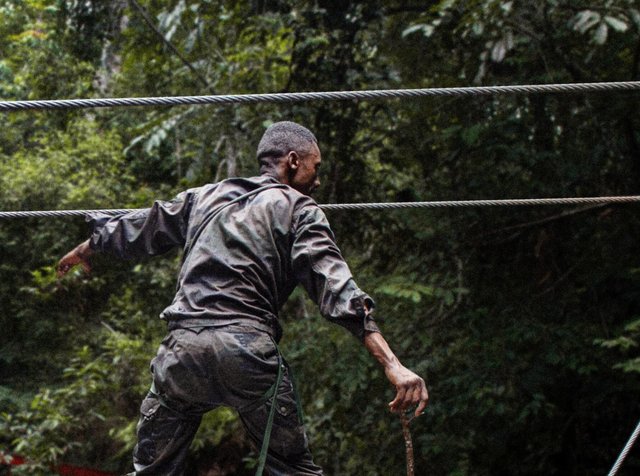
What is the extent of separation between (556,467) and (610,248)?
1.86 m

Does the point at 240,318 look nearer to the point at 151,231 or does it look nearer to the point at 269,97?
the point at 151,231

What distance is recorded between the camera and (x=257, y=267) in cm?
238

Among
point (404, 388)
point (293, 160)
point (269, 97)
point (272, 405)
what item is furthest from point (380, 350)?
point (269, 97)

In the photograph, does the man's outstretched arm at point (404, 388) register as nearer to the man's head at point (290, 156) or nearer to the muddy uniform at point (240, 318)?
the muddy uniform at point (240, 318)

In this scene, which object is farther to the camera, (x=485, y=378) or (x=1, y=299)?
(x=1, y=299)

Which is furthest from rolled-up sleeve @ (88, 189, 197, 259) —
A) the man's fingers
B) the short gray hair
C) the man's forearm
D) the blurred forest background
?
the blurred forest background

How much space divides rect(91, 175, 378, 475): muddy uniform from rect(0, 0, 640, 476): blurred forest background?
2.97 metres

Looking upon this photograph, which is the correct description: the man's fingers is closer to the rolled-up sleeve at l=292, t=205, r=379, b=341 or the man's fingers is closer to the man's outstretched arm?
the man's outstretched arm

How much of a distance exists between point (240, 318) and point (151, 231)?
0.48 meters

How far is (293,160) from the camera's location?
2.60 metres

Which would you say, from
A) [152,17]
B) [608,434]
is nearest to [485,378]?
[608,434]

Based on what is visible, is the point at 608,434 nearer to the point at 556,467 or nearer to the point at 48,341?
the point at 556,467

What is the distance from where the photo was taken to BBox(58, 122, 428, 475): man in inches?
89.7

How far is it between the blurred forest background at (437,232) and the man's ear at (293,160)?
2.72m
